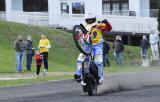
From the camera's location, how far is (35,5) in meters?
62.0

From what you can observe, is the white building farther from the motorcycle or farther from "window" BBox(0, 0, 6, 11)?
the motorcycle

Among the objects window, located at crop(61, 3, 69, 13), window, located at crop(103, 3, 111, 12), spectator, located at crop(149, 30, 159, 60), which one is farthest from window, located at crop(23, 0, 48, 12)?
spectator, located at crop(149, 30, 159, 60)

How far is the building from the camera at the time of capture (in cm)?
5044

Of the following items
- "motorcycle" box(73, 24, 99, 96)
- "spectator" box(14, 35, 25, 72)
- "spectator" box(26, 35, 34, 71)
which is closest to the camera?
"motorcycle" box(73, 24, 99, 96)

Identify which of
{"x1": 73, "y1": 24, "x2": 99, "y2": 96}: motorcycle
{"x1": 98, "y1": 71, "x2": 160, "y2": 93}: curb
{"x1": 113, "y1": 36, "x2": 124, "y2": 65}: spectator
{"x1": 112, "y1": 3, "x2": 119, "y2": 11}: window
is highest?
{"x1": 112, "y1": 3, "x2": 119, "y2": 11}: window

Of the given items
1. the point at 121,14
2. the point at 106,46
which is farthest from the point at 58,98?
the point at 121,14

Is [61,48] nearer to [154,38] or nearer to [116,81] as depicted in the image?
[154,38]

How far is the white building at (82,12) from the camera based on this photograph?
50438mm

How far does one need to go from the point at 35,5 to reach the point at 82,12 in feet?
19.5

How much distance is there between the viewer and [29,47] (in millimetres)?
30188

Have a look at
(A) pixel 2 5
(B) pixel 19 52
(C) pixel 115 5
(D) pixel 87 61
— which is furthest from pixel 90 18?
(A) pixel 2 5

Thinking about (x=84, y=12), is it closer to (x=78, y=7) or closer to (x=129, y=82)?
(x=78, y=7)

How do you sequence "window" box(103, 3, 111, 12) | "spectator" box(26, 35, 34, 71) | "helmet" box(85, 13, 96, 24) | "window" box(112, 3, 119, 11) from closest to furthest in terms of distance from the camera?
"helmet" box(85, 13, 96, 24)
"spectator" box(26, 35, 34, 71)
"window" box(112, 3, 119, 11)
"window" box(103, 3, 111, 12)

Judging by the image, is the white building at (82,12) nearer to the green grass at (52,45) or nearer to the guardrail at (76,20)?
the guardrail at (76,20)
